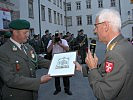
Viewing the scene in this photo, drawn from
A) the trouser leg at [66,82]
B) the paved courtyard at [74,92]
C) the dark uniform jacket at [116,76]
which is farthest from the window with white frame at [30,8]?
the dark uniform jacket at [116,76]

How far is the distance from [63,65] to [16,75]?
0.64 meters

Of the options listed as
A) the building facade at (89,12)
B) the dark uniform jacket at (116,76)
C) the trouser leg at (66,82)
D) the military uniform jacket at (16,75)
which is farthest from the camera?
the building facade at (89,12)

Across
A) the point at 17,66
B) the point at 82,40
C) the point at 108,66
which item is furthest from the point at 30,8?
the point at 108,66

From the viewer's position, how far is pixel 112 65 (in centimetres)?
221

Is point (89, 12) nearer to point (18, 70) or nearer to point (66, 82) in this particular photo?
point (66, 82)

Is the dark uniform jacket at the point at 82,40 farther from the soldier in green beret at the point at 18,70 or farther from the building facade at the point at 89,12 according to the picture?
the building facade at the point at 89,12

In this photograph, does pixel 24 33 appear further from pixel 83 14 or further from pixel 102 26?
pixel 83 14

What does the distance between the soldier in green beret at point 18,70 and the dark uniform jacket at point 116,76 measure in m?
0.91

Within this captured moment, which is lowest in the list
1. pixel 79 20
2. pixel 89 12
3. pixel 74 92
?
pixel 74 92

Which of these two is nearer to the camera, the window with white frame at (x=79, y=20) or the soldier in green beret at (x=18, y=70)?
the soldier in green beret at (x=18, y=70)

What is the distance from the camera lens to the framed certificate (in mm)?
3081

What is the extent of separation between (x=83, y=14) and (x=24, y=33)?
43.2m

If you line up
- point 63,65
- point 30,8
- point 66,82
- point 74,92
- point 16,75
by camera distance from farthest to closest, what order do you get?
point 30,8
point 74,92
point 66,82
point 63,65
point 16,75

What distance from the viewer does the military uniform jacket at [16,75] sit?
2916 mm
